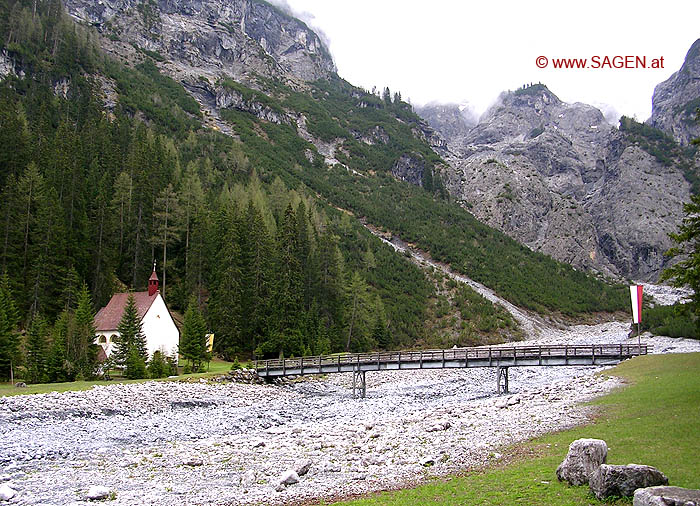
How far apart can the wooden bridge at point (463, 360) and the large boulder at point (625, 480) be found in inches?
1047

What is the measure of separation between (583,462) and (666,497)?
3096 mm

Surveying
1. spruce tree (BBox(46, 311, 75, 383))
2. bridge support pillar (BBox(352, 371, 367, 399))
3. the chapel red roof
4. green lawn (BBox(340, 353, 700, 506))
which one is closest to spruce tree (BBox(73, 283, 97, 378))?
spruce tree (BBox(46, 311, 75, 383))

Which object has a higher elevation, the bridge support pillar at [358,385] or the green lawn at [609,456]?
the green lawn at [609,456]

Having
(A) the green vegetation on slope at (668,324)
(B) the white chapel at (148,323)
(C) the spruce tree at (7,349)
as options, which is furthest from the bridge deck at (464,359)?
(A) the green vegetation on slope at (668,324)

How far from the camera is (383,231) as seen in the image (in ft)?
390

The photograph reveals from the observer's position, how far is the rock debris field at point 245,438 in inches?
571

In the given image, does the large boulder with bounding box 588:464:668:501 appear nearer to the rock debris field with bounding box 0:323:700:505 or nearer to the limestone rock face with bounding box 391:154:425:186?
the rock debris field with bounding box 0:323:700:505

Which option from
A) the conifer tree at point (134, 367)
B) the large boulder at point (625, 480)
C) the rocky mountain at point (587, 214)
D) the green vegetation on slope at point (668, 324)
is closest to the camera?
the large boulder at point (625, 480)

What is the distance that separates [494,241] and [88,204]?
323ft

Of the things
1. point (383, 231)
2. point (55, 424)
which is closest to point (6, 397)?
point (55, 424)

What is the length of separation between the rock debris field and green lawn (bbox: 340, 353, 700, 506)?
1138 mm

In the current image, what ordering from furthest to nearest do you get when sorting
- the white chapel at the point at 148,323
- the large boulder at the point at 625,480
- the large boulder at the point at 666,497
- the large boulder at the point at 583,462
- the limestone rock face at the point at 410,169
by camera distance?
the limestone rock face at the point at 410,169 < the white chapel at the point at 148,323 < the large boulder at the point at 583,462 < the large boulder at the point at 625,480 < the large boulder at the point at 666,497

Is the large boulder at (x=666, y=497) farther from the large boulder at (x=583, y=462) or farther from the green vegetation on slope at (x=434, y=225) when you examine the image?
the green vegetation on slope at (x=434, y=225)

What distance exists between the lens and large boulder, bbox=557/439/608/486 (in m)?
10.8
